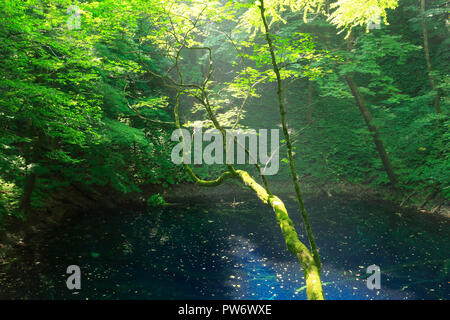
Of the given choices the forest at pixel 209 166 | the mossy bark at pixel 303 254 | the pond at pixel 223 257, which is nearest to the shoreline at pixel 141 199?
the forest at pixel 209 166

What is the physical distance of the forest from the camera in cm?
566

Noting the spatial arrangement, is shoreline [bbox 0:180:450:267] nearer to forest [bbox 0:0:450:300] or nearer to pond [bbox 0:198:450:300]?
forest [bbox 0:0:450:300]

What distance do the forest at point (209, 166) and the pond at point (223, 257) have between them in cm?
6

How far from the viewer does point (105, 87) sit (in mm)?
9781

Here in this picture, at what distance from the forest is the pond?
0.06m

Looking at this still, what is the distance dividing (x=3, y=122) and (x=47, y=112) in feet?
3.00

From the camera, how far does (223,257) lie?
27.5 feet

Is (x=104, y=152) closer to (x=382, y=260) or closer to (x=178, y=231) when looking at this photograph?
(x=178, y=231)

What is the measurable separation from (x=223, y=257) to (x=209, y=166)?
9909 millimetres

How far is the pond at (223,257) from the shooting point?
6.40 meters

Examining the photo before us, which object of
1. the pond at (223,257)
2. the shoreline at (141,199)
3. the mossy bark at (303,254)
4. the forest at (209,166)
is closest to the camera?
the mossy bark at (303,254)

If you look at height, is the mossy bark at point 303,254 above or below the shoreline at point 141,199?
below

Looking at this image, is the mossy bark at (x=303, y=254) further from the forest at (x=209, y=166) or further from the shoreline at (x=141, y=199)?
the shoreline at (x=141, y=199)
